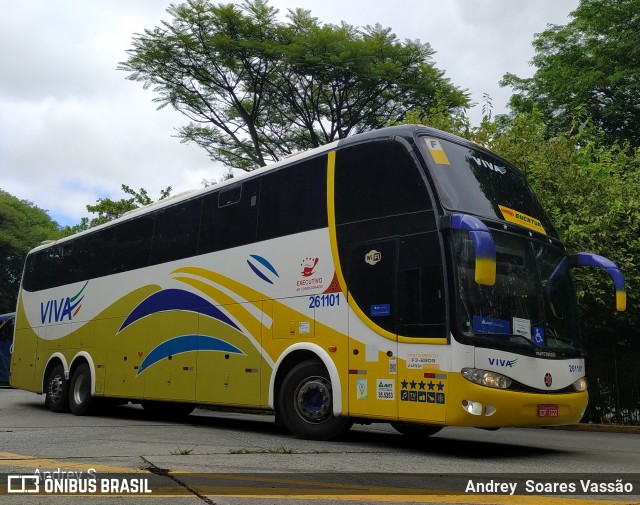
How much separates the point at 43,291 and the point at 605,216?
12.6 metres

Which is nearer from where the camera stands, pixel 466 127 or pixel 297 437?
pixel 297 437

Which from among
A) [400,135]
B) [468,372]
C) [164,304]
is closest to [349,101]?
[164,304]

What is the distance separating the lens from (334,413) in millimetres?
9102

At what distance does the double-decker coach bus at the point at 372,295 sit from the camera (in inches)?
321

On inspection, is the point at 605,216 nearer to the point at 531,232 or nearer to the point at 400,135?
the point at 531,232

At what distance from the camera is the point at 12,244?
2025 inches

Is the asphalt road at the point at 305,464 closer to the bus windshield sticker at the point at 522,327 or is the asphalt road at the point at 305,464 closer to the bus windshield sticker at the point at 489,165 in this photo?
the bus windshield sticker at the point at 522,327

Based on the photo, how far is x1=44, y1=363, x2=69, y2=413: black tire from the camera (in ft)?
51.5

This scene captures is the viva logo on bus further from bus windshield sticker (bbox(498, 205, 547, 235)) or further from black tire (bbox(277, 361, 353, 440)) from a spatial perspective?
bus windshield sticker (bbox(498, 205, 547, 235))

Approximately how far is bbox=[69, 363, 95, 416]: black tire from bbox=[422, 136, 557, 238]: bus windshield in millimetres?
9258

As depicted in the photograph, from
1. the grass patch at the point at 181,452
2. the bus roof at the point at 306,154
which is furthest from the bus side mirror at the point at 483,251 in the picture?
the grass patch at the point at 181,452

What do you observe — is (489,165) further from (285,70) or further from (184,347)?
(285,70)

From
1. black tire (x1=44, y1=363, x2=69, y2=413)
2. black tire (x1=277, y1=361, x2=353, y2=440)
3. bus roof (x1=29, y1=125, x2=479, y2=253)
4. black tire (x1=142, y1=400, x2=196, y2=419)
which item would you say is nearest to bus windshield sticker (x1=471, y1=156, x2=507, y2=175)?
bus roof (x1=29, y1=125, x2=479, y2=253)

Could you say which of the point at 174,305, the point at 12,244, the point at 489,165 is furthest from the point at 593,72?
the point at 12,244
